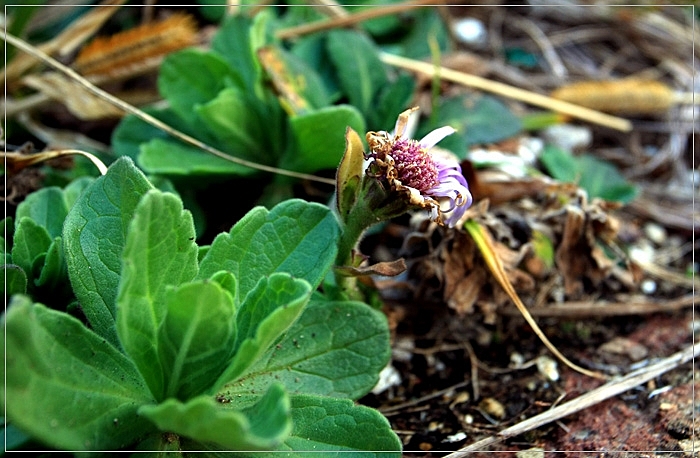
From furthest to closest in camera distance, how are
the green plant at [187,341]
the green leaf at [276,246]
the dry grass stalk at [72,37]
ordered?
1. the dry grass stalk at [72,37]
2. the green leaf at [276,246]
3. the green plant at [187,341]

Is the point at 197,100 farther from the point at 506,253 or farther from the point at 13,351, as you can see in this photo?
the point at 13,351

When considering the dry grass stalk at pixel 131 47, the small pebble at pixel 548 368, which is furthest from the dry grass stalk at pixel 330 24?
the small pebble at pixel 548 368

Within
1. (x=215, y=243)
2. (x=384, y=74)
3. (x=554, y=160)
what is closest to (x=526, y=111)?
(x=554, y=160)

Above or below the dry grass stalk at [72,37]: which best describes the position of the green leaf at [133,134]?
below

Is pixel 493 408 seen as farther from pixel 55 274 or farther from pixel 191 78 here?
pixel 191 78

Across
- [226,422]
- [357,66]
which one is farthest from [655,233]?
[226,422]

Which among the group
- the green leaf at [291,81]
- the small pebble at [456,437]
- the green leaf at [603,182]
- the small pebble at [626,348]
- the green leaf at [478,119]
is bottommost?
the small pebble at [626,348]

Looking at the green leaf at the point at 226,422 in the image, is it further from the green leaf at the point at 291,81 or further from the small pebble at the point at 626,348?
the small pebble at the point at 626,348

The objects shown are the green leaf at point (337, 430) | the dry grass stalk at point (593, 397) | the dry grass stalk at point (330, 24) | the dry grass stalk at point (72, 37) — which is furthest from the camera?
the dry grass stalk at point (330, 24)

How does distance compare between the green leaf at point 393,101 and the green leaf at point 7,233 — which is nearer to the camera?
the green leaf at point 7,233
